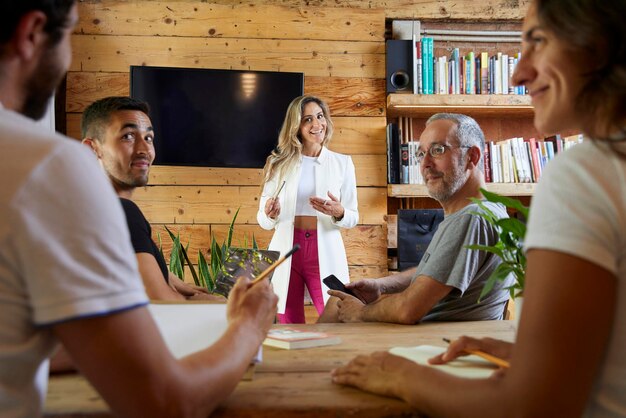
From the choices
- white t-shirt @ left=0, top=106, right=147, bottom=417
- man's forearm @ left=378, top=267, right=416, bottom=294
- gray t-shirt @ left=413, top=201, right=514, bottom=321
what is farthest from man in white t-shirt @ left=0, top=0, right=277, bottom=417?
man's forearm @ left=378, top=267, right=416, bottom=294

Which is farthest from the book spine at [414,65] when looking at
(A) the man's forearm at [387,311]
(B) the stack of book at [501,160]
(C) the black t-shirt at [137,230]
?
(C) the black t-shirt at [137,230]

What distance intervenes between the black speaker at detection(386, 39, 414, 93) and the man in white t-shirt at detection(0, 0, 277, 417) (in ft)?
12.0

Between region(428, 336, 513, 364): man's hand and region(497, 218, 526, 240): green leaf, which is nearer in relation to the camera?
region(428, 336, 513, 364): man's hand

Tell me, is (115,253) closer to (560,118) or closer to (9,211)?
(9,211)

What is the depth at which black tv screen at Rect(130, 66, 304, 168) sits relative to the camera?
414 centimetres

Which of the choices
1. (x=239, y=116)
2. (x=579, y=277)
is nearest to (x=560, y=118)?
(x=579, y=277)

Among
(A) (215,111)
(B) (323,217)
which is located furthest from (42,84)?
(A) (215,111)

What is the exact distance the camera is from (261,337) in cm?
104

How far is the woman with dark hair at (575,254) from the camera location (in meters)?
0.70

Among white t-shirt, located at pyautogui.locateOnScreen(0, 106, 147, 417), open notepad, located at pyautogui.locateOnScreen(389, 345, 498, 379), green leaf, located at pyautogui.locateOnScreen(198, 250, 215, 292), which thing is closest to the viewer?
white t-shirt, located at pyautogui.locateOnScreen(0, 106, 147, 417)

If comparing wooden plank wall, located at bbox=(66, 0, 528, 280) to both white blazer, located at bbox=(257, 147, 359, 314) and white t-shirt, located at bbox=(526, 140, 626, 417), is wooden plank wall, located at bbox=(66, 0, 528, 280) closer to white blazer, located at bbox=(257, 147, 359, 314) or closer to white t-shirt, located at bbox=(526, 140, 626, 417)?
white blazer, located at bbox=(257, 147, 359, 314)

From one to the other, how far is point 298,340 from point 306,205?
255cm

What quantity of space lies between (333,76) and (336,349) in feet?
11.0

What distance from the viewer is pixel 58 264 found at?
0.65 m
